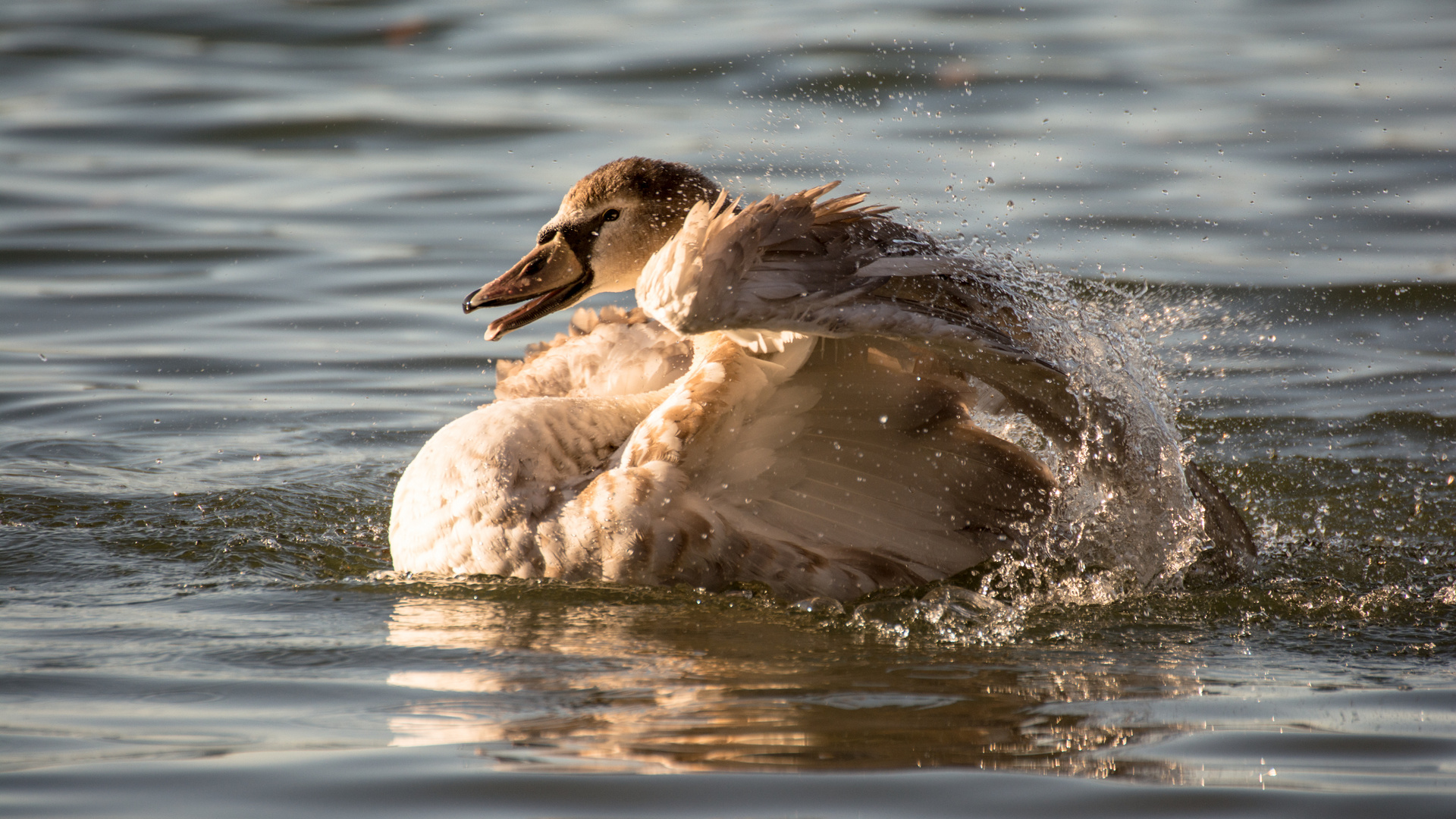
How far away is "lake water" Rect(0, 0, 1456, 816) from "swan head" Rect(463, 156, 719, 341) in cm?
100

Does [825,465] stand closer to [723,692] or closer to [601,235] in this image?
[723,692]

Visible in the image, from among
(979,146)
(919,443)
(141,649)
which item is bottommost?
(141,649)

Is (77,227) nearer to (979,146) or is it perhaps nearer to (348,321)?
(348,321)

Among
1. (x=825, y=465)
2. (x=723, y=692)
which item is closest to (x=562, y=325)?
(x=825, y=465)

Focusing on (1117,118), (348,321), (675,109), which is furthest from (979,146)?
(348,321)

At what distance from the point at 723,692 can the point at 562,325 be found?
18.0ft

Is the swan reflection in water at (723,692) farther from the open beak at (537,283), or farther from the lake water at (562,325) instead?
the open beak at (537,283)

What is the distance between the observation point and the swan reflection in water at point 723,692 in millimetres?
3152

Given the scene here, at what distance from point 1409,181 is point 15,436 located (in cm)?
849

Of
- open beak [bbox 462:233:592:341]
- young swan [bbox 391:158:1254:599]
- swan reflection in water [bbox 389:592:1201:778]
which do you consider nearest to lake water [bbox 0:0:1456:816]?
swan reflection in water [bbox 389:592:1201:778]

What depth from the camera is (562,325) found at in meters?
8.80

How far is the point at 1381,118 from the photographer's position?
1130 centimetres

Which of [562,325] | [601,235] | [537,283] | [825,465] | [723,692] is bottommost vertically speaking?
[723,692]

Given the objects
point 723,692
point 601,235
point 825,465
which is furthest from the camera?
point 601,235
